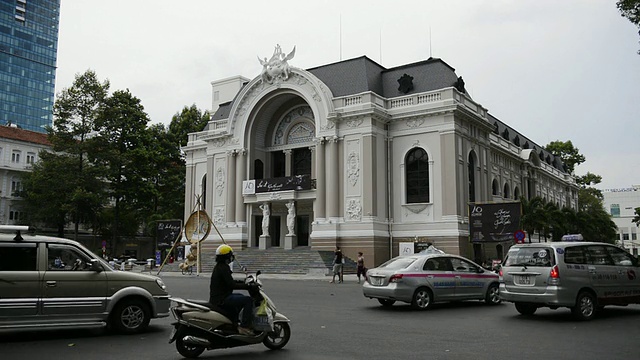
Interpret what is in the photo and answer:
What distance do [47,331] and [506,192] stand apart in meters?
46.6

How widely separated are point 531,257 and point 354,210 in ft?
80.7

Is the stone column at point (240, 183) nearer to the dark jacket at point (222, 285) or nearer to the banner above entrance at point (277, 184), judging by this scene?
the banner above entrance at point (277, 184)

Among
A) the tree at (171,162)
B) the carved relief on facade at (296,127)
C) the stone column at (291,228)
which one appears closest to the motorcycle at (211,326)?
the stone column at (291,228)

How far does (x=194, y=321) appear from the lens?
791 cm

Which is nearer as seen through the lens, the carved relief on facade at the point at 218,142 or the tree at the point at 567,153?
the carved relief on facade at the point at 218,142

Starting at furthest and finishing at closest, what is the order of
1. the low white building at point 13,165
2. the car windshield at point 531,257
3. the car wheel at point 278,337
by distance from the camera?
the low white building at point 13,165, the car windshield at point 531,257, the car wheel at point 278,337

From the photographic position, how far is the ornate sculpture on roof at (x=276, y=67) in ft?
134

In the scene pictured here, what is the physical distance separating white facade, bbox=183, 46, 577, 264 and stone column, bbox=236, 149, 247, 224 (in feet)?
0.26

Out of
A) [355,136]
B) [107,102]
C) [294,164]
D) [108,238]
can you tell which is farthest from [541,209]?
[108,238]

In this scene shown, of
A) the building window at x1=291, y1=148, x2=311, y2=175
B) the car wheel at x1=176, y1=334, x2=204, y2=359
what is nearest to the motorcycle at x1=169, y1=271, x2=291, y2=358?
the car wheel at x1=176, y1=334, x2=204, y2=359

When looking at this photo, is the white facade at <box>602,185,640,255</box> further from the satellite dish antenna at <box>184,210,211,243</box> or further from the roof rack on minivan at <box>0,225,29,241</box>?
the roof rack on minivan at <box>0,225,29,241</box>

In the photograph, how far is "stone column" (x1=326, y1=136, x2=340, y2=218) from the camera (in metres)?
37.8

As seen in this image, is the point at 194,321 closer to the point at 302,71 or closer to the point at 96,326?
the point at 96,326

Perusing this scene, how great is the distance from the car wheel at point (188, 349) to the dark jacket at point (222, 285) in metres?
0.66
